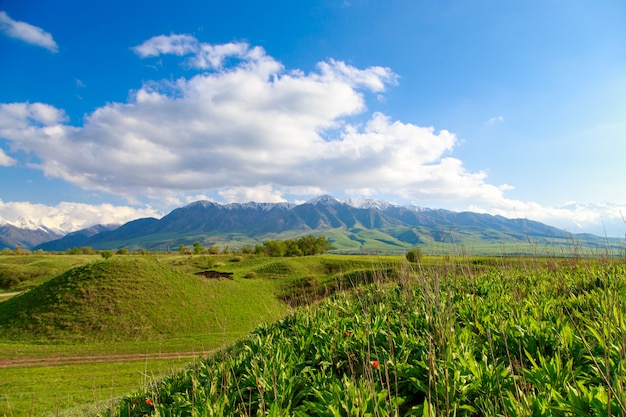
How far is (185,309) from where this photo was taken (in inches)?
1158

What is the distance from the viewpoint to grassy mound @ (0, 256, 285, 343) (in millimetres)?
24328

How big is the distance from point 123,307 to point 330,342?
2833 cm

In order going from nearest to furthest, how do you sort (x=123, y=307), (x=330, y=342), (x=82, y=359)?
(x=330, y=342) < (x=82, y=359) < (x=123, y=307)

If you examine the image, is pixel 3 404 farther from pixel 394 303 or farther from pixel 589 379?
pixel 589 379

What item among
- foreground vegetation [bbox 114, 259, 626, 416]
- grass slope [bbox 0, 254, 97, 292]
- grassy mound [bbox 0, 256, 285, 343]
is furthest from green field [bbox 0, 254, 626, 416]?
grass slope [bbox 0, 254, 97, 292]

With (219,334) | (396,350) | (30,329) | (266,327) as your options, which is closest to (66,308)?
(30,329)

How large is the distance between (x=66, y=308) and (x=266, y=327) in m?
27.0

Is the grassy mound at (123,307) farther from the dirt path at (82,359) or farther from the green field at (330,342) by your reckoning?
the dirt path at (82,359)

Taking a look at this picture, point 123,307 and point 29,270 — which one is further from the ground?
point 29,270

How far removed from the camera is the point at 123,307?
27.0m

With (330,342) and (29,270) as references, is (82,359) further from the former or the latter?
(29,270)

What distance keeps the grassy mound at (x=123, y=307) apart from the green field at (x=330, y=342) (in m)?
0.14

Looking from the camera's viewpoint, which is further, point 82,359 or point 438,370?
point 82,359

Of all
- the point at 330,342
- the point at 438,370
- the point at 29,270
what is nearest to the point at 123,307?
the point at 330,342
